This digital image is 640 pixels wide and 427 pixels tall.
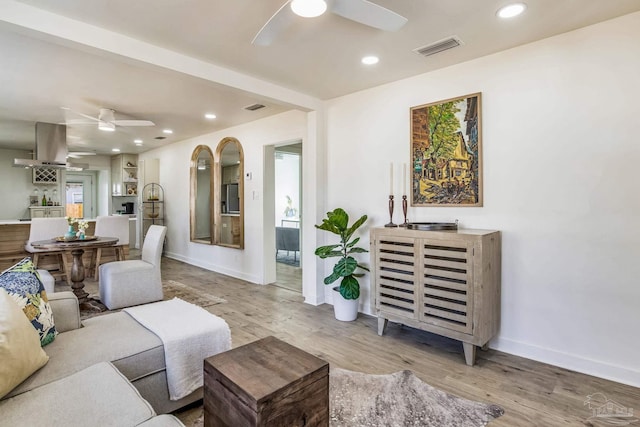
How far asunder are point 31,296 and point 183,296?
2.80 m

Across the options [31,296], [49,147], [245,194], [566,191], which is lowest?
[31,296]

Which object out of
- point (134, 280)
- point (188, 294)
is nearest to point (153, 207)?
point (188, 294)

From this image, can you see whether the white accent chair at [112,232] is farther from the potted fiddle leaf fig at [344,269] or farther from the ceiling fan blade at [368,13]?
the ceiling fan blade at [368,13]

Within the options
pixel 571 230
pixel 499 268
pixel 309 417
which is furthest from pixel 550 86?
pixel 309 417

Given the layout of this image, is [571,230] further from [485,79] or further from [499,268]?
[485,79]

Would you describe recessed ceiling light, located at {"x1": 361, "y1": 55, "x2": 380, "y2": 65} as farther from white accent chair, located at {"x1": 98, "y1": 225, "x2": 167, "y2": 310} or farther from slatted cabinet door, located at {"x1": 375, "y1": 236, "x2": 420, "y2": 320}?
white accent chair, located at {"x1": 98, "y1": 225, "x2": 167, "y2": 310}

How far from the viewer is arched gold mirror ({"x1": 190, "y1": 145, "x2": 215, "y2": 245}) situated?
662 cm

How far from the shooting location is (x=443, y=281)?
107 inches

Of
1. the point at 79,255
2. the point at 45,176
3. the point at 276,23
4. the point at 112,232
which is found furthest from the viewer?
the point at 45,176

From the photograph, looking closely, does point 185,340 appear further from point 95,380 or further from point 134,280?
point 134,280

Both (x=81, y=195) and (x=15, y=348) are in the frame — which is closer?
(x=15, y=348)

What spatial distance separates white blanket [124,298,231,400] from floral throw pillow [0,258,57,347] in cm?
48

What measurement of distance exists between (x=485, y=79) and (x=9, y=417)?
369 cm

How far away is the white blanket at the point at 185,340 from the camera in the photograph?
1884mm
